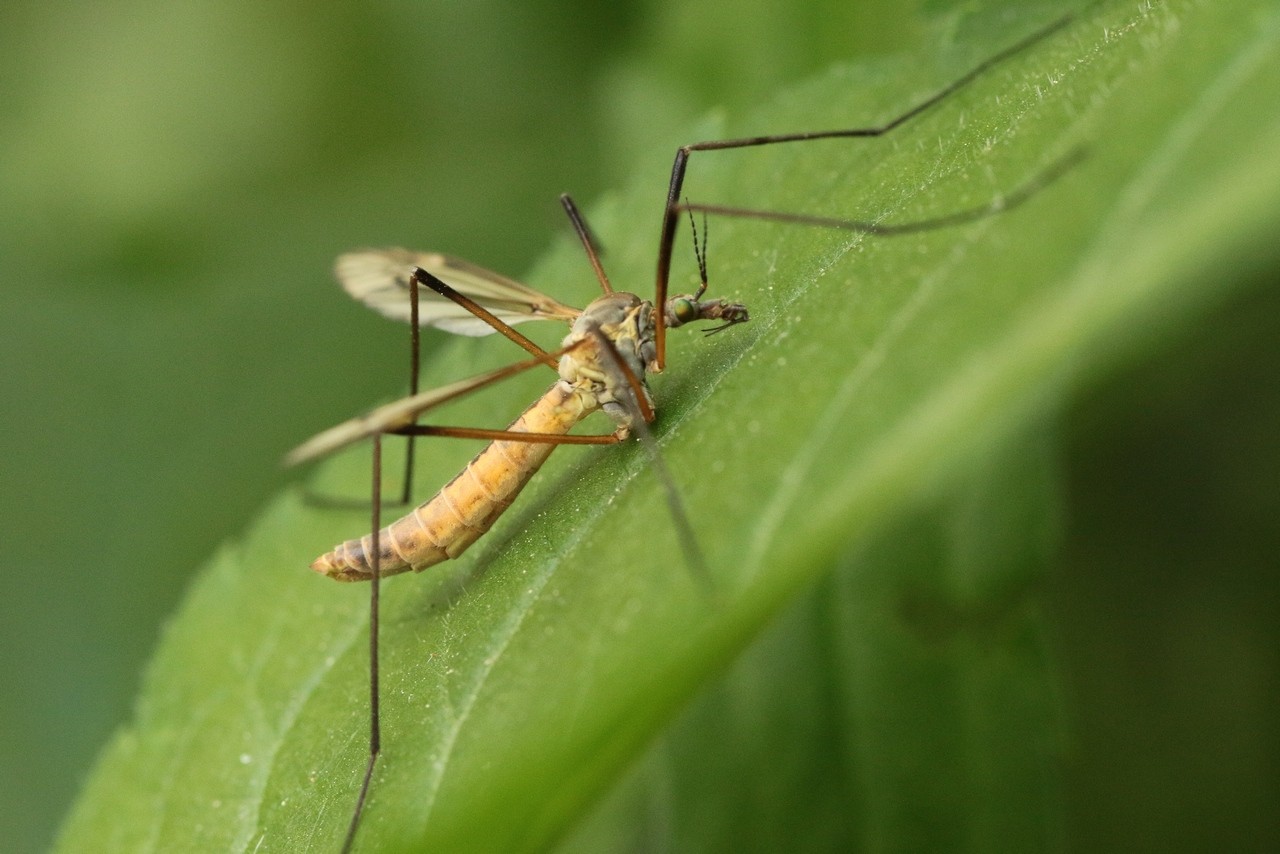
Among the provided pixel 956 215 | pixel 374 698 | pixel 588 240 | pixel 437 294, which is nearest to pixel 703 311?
pixel 588 240

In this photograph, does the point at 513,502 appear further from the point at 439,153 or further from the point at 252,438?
the point at 439,153

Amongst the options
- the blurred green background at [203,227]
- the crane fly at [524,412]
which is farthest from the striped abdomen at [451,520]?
the blurred green background at [203,227]

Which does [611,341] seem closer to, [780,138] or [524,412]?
[524,412]

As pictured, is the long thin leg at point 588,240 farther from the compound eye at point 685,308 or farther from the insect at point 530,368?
the compound eye at point 685,308

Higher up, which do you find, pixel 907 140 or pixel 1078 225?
pixel 907 140

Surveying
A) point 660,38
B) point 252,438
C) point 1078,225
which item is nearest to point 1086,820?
point 1078,225
